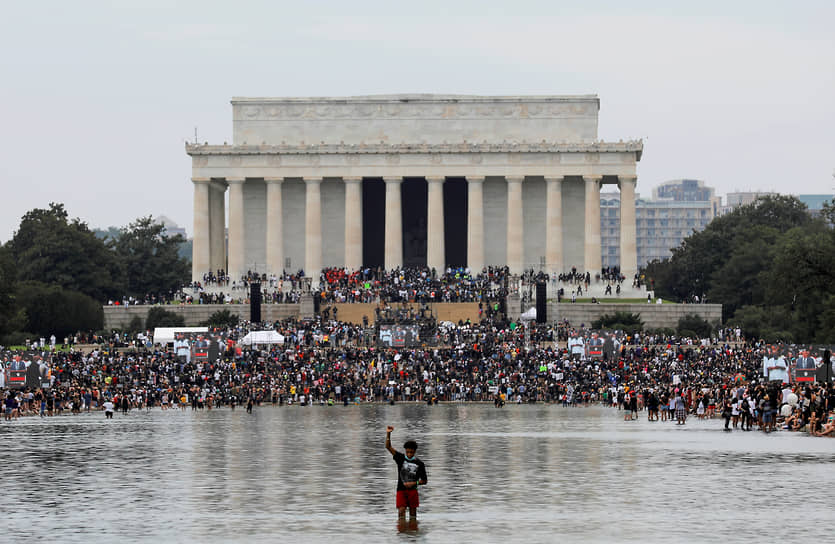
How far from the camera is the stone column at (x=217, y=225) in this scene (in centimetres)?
13562

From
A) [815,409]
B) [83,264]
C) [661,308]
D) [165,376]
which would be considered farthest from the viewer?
[83,264]

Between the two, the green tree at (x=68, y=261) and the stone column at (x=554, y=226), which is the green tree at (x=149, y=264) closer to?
the green tree at (x=68, y=261)

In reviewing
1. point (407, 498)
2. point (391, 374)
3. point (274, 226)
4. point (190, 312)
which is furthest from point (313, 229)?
point (407, 498)

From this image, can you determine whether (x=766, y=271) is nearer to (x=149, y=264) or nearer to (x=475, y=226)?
(x=475, y=226)

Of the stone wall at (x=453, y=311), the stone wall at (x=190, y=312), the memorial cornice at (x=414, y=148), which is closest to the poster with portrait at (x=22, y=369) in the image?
the stone wall at (x=453, y=311)

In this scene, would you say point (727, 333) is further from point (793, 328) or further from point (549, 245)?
point (549, 245)

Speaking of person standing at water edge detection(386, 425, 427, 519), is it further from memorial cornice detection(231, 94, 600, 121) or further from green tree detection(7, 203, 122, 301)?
memorial cornice detection(231, 94, 600, 121)

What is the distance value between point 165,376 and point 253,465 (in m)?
44.3

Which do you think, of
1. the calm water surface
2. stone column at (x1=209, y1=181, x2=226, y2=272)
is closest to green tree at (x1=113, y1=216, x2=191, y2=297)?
stone column at (x1=209, y1=181, x2=226, y2=272)

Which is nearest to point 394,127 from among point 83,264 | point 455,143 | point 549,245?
point 455,143

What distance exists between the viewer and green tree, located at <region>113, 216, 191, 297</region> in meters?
152

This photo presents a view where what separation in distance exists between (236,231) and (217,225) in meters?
4.33

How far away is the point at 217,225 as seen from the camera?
138125mm

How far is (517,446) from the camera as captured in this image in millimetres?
45469
